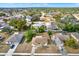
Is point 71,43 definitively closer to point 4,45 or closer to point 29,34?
point 29,34

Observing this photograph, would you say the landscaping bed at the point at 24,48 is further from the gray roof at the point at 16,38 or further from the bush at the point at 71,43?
the bush at the point at 71,43

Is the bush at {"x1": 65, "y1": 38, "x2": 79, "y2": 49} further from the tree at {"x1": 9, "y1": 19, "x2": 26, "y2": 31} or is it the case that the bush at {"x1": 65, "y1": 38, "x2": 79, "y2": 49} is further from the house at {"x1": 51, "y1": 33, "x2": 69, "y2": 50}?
the tree at {"x1": 9, "y1": 19, "x2": 26, "y2": 31}

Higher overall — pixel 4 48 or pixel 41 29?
pixel 41 29

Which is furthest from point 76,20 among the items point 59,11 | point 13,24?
point 13,24

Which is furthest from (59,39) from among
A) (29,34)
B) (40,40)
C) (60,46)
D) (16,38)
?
(16,38)

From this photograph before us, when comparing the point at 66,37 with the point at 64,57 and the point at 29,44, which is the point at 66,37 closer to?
the point at 64,57

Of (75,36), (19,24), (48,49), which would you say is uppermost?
(19,24)

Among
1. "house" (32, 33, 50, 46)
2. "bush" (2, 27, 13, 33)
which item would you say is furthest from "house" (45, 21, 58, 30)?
"bush" (2, 27, 13, 33)

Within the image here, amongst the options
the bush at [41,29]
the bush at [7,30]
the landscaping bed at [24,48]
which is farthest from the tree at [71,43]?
the bush at [7,30]

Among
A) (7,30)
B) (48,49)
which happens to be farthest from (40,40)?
(7,30)
